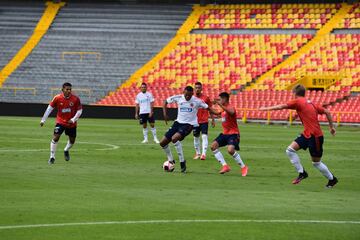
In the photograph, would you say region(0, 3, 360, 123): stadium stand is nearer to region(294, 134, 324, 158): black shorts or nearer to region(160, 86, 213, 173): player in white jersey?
region(160, 86, 213, 173): player in white jersey

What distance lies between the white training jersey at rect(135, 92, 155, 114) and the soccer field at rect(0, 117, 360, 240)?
548 cm

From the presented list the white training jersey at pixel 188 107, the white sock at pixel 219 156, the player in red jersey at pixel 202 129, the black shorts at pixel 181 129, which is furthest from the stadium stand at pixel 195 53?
the white sock at pixel 219 156

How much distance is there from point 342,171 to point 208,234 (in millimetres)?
11441

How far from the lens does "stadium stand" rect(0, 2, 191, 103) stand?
62.2 m

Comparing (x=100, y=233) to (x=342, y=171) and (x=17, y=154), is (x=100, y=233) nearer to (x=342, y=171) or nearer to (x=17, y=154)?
(x=342, y=171)

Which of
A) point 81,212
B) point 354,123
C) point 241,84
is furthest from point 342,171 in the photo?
point 241,84

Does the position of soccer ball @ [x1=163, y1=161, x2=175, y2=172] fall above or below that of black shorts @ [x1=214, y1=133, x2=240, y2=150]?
below

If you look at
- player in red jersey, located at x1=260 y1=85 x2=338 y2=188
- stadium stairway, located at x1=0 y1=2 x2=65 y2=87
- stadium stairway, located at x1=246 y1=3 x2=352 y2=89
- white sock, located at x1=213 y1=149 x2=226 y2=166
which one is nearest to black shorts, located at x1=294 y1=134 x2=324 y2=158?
player in red jersey, located at x1=260 y1=85 x2=338 y2=188

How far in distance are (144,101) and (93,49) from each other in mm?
31735

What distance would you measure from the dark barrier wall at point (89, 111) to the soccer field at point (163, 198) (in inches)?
988

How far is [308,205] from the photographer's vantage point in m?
15.7

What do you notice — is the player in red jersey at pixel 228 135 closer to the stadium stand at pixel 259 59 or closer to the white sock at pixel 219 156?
the white sock at pixel 219 156

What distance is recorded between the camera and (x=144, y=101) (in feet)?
115

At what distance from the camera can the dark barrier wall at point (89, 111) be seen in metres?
54.9
